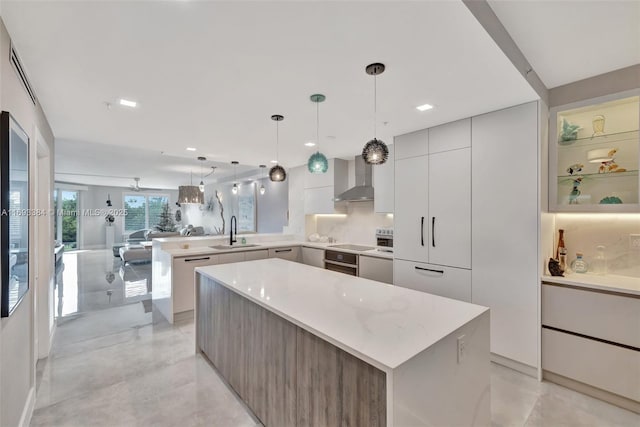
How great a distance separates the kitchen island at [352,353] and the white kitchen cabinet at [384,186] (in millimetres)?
1949

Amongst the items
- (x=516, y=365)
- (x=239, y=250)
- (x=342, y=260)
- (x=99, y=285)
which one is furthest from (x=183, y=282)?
(x=516, y=365)

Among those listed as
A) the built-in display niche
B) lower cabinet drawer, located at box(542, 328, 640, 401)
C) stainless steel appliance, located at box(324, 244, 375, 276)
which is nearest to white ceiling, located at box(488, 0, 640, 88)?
the built-in display niche

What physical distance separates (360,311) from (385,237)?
255cm

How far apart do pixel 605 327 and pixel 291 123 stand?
3212 millimetres

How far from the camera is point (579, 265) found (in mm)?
2496

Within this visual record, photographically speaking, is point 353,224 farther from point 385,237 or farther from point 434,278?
point 434,278

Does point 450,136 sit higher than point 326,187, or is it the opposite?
point 450,136

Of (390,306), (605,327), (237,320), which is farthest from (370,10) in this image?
(605,327)

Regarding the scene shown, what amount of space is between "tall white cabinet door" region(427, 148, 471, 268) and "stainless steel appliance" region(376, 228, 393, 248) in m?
0.83

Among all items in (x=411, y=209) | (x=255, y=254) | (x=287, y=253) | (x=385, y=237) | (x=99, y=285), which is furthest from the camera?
(x=99, y=285)

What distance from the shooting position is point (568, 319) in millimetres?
2291

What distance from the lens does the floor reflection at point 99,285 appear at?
4371 millimetres

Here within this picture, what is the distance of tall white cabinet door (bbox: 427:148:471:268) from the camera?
2.85 meters

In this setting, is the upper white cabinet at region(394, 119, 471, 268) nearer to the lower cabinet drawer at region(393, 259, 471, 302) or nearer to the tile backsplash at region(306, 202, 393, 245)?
the lower cabinet drawer at region(393, 259, 471, 302)
